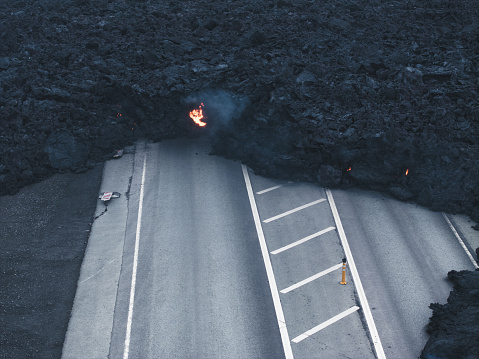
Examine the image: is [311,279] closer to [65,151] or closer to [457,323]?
[457,323]

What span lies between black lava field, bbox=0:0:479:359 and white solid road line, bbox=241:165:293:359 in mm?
1422

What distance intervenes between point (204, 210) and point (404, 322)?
9227 millimetres

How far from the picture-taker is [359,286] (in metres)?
19.8

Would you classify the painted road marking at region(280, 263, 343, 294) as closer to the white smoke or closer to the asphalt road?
the asphalt road

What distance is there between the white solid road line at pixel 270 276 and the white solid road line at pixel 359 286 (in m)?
2.79

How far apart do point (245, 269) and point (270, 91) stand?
9.40 meters

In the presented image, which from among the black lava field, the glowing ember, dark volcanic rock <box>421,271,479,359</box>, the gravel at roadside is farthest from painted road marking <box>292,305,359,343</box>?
the glowing ember

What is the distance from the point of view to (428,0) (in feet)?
105

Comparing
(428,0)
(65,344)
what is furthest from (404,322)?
(428,0)

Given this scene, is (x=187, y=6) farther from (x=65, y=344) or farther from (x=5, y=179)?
(x=65, y=344)

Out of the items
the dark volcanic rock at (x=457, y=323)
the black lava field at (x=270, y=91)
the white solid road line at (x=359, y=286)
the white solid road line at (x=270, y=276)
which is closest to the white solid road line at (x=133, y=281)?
the black lava field at (x=270, y=91)

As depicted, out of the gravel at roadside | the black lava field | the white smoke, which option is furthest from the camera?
the white smoke

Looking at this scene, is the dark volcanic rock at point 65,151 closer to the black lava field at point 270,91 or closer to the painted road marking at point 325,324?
the black lava field at point 270,91

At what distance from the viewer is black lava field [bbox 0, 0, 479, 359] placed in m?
24.2
